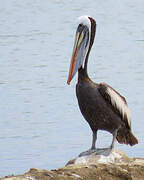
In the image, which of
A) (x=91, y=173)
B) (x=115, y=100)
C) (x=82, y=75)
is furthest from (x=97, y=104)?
(x=91, y=173)

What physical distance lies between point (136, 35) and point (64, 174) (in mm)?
13495

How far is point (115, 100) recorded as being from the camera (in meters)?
9.45

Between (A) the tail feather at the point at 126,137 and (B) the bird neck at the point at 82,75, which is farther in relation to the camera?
(A) the tail feather at the point at 126,137

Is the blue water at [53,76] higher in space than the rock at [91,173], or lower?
lower

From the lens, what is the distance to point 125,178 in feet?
24.2

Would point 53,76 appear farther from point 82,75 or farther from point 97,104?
point 97,104

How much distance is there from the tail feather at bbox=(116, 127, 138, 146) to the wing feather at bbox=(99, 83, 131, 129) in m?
0.11

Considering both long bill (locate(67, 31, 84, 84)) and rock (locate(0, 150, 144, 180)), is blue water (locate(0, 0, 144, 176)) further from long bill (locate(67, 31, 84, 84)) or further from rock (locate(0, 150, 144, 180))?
rock (locate(0, 150, 144, 180))

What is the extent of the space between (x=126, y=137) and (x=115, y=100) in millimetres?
560

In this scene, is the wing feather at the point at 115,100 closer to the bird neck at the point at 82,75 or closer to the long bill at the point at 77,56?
the bird neck at the point at 82,75

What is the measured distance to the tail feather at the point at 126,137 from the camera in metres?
9.66

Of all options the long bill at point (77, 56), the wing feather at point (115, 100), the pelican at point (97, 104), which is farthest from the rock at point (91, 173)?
the long bill at point (77, 56)

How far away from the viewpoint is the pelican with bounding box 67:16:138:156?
30.5ft

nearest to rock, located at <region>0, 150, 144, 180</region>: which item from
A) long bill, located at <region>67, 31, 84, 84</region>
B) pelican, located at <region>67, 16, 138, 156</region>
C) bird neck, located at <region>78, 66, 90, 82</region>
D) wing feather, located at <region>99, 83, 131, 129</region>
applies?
pelican, located at <region>67, 16, 138, 156</region>
